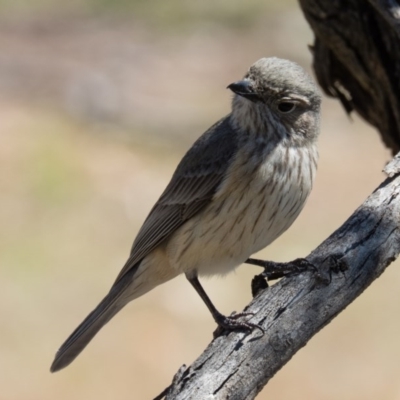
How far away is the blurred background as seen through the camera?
9172 mm

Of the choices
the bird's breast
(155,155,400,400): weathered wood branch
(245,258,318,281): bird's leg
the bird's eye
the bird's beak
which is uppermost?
the bird's beak

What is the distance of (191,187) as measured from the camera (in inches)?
225

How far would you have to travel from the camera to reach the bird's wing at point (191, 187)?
18.3 feet

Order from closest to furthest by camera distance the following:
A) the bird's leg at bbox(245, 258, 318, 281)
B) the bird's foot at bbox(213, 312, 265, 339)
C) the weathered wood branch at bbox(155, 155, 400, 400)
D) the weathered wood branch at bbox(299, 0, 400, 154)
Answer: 1. the weathered wood branch at bbox(155, 155, 400, 400)
2. the bird's foot at bbox(213, 312, 265, 339)
3. the bird's leg at bbox(245, 258, 318, 281)
4. the weathered wood branch at bbox(299, 0, 400, 154)

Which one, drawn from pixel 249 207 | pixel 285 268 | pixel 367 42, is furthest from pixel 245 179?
pixel 367 42

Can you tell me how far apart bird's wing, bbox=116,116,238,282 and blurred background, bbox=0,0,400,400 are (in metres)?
3.20

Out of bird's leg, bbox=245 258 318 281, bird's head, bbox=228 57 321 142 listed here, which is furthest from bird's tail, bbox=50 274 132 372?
bird's head, bbox=228 57 321 142

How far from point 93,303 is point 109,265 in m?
0.68

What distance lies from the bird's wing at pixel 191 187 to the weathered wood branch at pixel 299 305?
0.97 meters

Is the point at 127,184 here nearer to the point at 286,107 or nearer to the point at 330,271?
the point at 286,107

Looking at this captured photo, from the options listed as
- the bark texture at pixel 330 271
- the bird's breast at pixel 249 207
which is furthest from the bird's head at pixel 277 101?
the bark texture at pixel 330 271

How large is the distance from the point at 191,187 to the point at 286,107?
29.0 inches

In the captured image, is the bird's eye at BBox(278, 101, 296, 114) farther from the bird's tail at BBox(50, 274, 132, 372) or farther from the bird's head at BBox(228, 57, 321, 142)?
the bird's tail at BBox(50, 274, 132, 372)

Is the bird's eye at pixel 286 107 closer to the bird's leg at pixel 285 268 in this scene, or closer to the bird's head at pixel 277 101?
the bird's head at pixel 277 101
